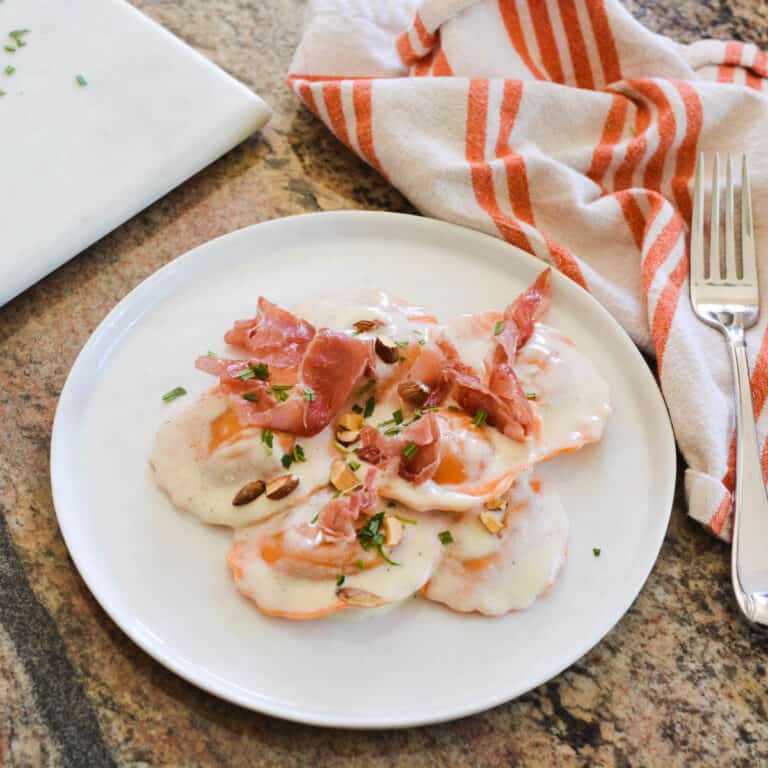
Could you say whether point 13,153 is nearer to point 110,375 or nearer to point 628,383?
point 110,375

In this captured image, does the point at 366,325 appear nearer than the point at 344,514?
No

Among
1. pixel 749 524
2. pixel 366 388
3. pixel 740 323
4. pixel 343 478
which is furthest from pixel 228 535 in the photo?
pixel 740 323

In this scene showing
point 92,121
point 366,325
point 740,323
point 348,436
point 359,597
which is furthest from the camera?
point 92,121

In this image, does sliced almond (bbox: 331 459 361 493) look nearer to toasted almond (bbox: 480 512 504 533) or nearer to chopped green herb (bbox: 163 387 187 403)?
toasted almond (bbox: 480 512 504 533)

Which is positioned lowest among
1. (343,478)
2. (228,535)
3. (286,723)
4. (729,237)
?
(286,723)

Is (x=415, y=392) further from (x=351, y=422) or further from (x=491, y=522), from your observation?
(x=491, y=522)

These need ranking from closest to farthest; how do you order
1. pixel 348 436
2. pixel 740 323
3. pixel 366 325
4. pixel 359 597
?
pixel 359 597, pixel 348 436, pixel 366 325, pixel 740 323

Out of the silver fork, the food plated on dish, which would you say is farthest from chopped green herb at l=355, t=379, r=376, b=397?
the silver fork
